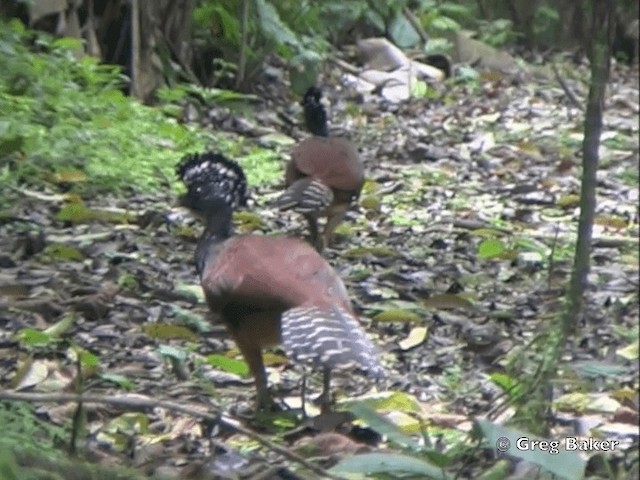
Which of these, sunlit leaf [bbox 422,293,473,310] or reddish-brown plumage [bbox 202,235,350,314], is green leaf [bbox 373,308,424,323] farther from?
reddish-brown plumage [bbox 202,235,350,314]

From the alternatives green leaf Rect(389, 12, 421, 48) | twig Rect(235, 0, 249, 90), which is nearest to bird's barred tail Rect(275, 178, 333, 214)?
twig Rect(235, 0, 249, 90)

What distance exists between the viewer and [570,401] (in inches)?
159

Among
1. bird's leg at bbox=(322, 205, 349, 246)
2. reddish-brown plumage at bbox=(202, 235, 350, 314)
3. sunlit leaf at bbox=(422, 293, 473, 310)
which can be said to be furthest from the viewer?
bird's leg at bbox=(322, 205, 349, 246)

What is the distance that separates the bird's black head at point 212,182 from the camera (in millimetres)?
4367

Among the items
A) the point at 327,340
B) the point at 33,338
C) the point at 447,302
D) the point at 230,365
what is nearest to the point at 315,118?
the point at 447,302

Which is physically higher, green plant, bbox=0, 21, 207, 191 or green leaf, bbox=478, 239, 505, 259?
green plant, bbox=0, 21, 207, 191

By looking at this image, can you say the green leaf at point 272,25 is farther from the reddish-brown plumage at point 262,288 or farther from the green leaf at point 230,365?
the reddish-brown plumage at point 262,288

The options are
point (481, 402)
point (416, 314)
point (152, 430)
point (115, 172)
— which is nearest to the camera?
point (152, 430)

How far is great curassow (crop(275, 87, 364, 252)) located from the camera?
6.19m

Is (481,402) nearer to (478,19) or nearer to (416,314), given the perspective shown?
(416,314)

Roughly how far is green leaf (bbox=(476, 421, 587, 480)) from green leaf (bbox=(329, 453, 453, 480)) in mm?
124

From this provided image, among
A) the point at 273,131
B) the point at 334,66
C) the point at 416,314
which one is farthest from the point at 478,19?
the point at 416,314

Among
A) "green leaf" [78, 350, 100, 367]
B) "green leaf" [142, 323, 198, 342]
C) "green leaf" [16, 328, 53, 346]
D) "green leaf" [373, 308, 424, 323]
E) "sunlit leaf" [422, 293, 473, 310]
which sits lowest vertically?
"sunlit leaf" [422, 293, 473, 310]

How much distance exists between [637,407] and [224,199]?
1358 millimetres
